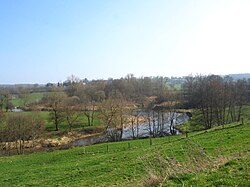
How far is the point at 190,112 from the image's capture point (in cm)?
7381

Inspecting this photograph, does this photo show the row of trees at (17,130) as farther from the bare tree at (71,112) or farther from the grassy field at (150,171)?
the grassy field at (150,171)

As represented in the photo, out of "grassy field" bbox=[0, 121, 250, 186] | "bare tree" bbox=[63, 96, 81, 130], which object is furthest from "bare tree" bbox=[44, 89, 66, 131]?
"grassy field" bbox=[0, 121, 250, 186]

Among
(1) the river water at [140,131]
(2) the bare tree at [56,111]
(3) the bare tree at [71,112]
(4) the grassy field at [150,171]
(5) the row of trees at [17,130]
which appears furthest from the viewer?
(3) the bare tree at [71,112]

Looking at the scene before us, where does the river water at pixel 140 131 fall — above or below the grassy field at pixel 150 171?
below

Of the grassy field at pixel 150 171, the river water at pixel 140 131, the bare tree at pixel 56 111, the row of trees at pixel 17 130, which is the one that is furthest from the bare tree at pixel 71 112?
the grassy field at pixel 150 171

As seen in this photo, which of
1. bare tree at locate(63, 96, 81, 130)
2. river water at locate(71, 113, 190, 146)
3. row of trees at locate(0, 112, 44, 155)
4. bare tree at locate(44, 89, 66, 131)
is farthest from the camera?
bare tree at locate(63, 96, 81, 130)

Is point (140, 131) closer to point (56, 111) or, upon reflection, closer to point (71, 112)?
point (71, 112)

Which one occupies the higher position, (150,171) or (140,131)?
(150,171)

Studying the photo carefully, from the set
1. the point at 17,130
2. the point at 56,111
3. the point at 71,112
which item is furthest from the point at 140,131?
the point at 17,130

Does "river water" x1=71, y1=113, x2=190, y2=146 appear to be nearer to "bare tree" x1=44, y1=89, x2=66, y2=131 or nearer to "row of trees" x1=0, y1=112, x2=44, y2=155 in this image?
"row of trees" x1=0, y1=112, x2=44, y2=155

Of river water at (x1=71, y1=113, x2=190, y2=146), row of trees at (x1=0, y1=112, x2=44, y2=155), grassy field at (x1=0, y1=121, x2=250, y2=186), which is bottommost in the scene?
river water at (x1=71, y1=113, x2=190, y2=146)

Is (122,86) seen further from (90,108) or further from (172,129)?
(172,129)

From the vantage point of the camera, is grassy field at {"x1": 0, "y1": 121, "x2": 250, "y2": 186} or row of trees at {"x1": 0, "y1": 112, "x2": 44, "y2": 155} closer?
grassy field at {"x1": 0, "y1": 121, "x2": 250, "y2": 186}

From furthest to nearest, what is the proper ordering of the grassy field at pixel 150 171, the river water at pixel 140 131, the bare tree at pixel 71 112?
the bare tree at pixel 71 112 → the river water at pixel 140 131 → the grassy field at pixel 150 171
